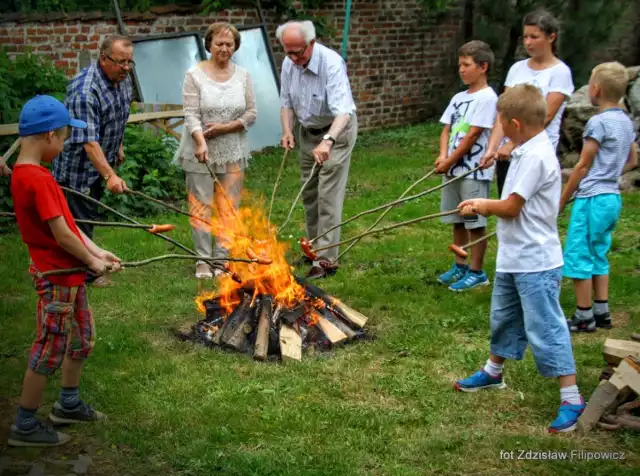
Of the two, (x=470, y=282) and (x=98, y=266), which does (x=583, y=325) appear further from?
(x=98, y=266)

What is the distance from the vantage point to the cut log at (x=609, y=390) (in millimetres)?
4543

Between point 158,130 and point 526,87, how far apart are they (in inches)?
289

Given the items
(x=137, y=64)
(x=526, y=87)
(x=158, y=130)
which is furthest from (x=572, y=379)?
(x=137, y=64)

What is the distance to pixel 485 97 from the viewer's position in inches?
275

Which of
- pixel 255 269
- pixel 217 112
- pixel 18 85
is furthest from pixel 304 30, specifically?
pixel 18 85

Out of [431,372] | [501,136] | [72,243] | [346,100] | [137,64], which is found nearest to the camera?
[72,243]

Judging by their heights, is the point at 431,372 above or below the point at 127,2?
below

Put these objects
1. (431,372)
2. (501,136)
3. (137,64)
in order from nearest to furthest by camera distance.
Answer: (431,372), (501,136), (137,64)

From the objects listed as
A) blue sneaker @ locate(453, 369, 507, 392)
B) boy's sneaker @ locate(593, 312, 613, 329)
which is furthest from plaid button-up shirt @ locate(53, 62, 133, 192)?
boy's sneaker @ locate(593, 312, 613, 329)

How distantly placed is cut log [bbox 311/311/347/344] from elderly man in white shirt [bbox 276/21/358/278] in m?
0.94

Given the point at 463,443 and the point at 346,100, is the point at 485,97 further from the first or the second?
the point at 463,443

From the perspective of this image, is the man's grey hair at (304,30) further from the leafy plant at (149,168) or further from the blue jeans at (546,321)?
the leafy plant at (149,168)

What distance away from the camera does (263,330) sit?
6.03 m

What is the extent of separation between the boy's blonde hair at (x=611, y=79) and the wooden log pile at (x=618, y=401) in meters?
1.93
